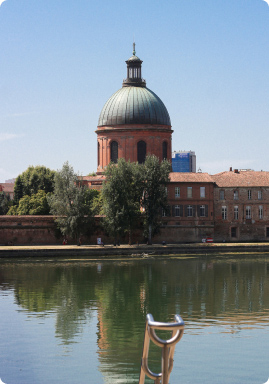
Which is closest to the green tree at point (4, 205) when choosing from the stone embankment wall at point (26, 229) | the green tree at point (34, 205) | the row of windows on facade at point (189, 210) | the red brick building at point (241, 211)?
the green tree at point (34, 205)

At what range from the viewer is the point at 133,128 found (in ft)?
240

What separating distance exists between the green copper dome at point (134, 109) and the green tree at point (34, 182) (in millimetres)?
10814

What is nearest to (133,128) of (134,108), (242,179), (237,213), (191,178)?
(134,108)

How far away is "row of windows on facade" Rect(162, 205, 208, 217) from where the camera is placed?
222 feet

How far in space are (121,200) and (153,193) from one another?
11.5 feet

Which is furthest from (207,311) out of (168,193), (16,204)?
(16,204)

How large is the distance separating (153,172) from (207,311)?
3484cm

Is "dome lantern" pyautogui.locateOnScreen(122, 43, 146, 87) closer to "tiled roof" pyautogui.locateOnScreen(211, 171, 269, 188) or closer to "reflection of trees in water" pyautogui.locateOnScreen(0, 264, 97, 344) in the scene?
"tiled roof" pyautogui.locateOnScreen(211, 171, 269, 188)

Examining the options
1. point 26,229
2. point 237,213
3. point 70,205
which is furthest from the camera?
point 237,213

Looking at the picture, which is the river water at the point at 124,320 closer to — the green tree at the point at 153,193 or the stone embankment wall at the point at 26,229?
the green tree at the point at 153,193

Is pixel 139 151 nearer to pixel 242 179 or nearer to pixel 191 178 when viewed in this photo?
pixel 191 178

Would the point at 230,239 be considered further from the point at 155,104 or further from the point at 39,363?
the point at 39,363

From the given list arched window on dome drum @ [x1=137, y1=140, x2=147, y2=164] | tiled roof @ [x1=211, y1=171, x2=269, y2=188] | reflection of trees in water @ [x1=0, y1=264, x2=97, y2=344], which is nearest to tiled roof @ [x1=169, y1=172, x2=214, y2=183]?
tiled roof @ [x1=211, y1=171, x2=269, y2=188]

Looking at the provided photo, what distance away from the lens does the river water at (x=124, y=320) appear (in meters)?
18.0
